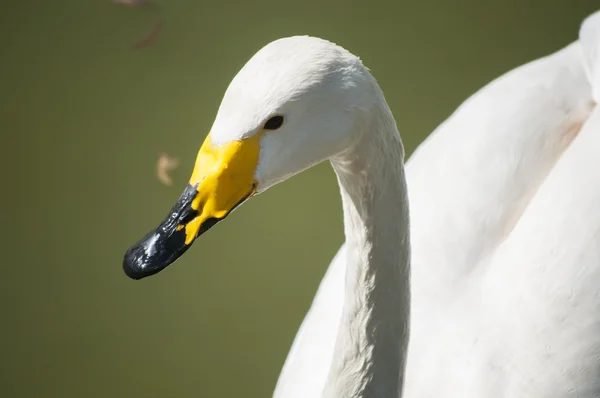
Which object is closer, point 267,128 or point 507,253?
point 267,128

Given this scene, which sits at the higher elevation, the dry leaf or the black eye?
the black eye

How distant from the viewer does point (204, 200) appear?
1.00 m

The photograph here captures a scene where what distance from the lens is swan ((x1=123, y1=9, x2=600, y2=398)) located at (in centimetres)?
99

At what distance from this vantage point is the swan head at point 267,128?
0.95m

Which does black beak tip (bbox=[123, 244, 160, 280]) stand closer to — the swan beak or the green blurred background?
the swan beak

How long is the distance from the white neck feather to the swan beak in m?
0.17

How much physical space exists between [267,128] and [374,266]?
333 millimetres

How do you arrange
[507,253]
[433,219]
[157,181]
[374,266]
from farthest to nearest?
[157,181], [433,219], [507,253], [374,266]

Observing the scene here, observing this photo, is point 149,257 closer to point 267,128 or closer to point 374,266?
point 267,128

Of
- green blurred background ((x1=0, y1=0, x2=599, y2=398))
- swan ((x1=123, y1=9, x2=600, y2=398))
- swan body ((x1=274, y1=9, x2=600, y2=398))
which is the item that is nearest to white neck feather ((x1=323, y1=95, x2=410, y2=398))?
swan ((x1=123, y1=9, x2=600, y2=398))

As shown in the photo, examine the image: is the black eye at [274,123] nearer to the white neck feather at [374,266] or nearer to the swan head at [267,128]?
the swan head at [267,128]

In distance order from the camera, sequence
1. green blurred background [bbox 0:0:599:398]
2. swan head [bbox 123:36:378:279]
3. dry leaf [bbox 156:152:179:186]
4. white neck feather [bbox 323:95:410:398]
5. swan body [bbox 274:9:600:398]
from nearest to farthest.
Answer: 1. swan head [bbox 123:36:378:279]
2. white neck feather [bbox 323:95:410:398]
3. swan body [bbox 274:9:600:398]
4. green blurred background [bbox 0:0:599:398]
5. dry leaf [bbox 156:152:179:186]

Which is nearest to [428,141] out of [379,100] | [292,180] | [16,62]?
[292,180]

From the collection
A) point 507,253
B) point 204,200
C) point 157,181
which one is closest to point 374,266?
point 204,200
